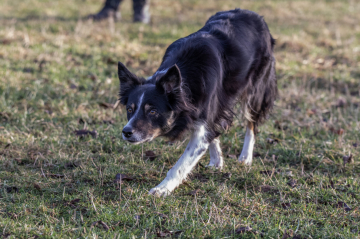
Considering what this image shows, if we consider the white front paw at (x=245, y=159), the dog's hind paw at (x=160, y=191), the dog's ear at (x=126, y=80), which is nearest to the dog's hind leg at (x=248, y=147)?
the white front paw at (x=245, y=159)

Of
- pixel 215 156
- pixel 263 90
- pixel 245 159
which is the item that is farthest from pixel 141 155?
pixel 263 90

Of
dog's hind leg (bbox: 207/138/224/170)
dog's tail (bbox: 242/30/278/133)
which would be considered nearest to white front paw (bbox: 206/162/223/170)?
dog's hind leg (bbox: 207/138/224/170)

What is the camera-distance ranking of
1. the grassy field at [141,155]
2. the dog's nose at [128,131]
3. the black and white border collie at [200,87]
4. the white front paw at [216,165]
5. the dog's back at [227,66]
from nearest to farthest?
the grassy field at [141,155]
the dog's nose at [128,131]
the black and white border collie at [200,87]
the dog's back at [227,66]
the white front paw at [216,165]

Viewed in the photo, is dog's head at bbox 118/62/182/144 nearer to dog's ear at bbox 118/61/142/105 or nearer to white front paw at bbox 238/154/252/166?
dog's ear at bbox 118/61/142/105

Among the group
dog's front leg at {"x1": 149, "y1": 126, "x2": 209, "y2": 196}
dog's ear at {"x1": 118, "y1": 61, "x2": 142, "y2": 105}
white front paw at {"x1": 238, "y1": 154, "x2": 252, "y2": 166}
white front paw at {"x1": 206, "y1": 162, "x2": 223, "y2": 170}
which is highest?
dog's ear at {"x1": 118, "y1": 61, "x2": 142, "y2": 105}

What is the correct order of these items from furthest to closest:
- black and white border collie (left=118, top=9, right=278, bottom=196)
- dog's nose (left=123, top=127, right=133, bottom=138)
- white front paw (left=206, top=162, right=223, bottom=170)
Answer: white front paw (left=206, top=162, right=223, bottom=170) → black and white border collie (left=118, top=9, right=278, bottom=196) → dog's nose (left=123, top=127, right=133, bottom=138)

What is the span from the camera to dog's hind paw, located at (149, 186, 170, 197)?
146 inches

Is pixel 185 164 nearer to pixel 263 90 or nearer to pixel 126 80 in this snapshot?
pixel 126 80

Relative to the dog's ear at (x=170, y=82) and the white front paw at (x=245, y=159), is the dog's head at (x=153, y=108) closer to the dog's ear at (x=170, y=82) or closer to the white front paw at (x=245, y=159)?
the dog's ear at (x=170, y=82)

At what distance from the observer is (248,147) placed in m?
4.88

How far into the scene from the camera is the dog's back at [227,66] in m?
3.87

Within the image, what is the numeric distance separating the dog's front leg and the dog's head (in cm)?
38

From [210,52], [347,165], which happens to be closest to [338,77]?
[347,165]

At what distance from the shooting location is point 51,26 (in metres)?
10.1
